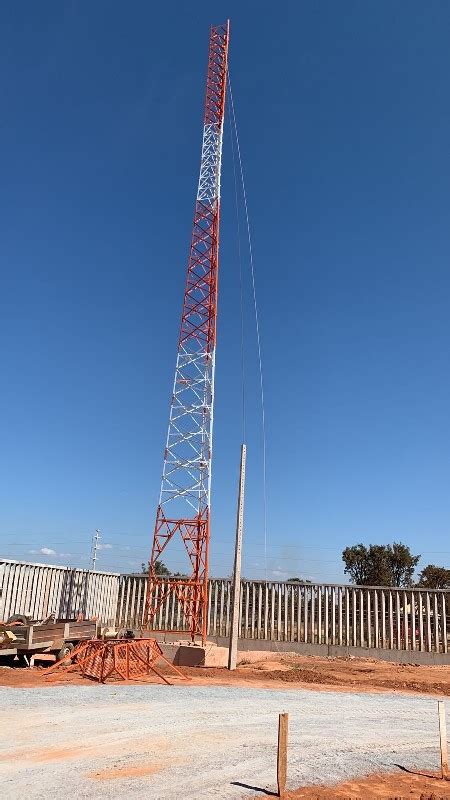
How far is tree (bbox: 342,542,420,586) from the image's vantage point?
62000mm

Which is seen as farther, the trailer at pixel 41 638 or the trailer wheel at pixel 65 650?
the trailer wheel at pixel 65 650

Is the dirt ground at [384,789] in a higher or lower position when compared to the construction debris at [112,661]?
lower

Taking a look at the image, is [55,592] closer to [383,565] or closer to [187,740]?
[187,740]

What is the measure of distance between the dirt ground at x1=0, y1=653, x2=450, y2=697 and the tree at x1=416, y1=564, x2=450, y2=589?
1463 inches

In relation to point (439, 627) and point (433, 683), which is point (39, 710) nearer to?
point (433, 683)

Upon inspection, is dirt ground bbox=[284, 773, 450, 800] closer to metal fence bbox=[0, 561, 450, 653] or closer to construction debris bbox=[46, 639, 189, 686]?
construction debris bbox=[46, 639, 189, 686]

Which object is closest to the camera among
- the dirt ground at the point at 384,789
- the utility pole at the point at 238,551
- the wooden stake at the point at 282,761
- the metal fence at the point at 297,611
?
the wooden stake at the point at 282,761

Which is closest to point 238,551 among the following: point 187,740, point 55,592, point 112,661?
point 112,661

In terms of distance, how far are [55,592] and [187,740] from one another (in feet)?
52.3

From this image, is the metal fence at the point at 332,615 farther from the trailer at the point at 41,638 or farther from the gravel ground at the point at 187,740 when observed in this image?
the gravel ground at the point at 187,740

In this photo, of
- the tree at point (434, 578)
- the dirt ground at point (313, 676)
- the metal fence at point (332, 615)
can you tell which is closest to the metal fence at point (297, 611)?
the metal fence at point (332, 615)

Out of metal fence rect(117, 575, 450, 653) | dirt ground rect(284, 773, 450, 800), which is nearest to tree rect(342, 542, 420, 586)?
metal fence rect(117, 575, 450, 653)

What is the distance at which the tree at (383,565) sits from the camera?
6200cm

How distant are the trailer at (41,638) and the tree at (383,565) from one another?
4549 cm
